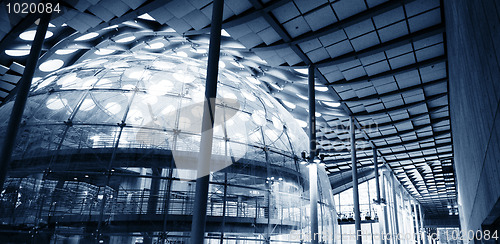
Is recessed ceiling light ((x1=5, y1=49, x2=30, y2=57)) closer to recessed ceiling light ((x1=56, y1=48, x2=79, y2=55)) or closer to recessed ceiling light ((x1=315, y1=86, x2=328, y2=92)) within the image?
recessed ceiling light ((x1=56, y1=48, x2=79, y2=55))

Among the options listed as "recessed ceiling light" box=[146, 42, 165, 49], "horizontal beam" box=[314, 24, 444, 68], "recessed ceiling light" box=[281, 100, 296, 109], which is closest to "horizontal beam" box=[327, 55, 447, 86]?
"horizontal beam" box=[314, 24, 444, 68]

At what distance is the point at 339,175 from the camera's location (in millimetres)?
42094

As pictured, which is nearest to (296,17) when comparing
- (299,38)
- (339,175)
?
(299,38)

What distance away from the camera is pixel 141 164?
36.0ft

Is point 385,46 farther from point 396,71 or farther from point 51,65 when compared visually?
point 51,65

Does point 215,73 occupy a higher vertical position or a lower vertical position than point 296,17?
lower

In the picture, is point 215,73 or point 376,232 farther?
point 376,232

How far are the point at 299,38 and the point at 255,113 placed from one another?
12.2 feet

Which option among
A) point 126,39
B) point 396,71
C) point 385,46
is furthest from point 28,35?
point 396,71

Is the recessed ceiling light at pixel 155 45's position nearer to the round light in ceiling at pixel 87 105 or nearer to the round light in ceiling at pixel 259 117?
the round light in ceiling at pixel 87 105

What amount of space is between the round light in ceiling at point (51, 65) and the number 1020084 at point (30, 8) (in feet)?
23.0

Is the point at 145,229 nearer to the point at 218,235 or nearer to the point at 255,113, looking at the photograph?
the point at 218,235

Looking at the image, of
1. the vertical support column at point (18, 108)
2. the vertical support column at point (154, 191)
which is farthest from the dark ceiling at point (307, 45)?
the vertical support column at point (154, 191)

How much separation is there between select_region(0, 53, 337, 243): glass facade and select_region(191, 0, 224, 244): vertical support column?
2.53m
